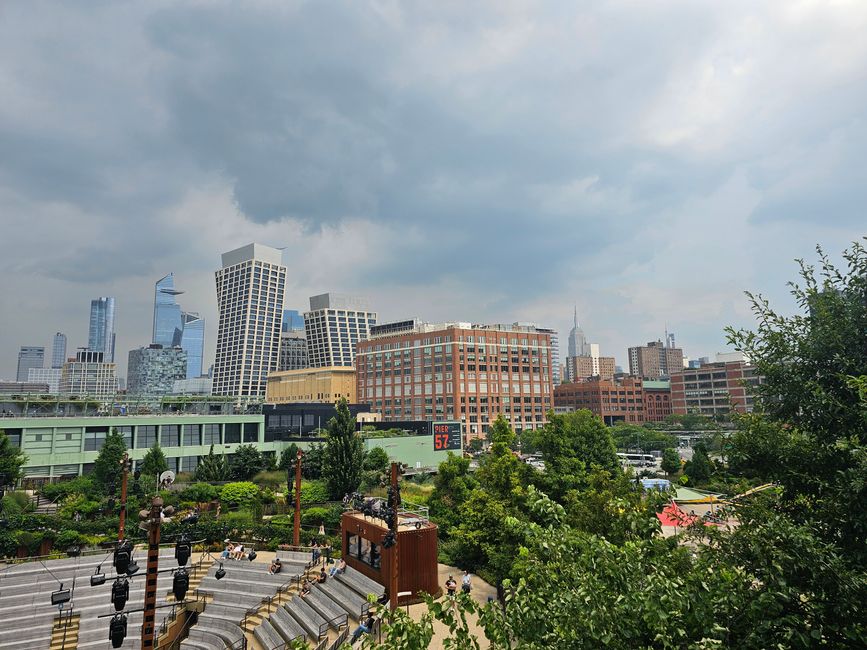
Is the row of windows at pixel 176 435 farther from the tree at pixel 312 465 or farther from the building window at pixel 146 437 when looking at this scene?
the tree at pixel 312 465

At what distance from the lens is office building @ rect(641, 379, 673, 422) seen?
545ft

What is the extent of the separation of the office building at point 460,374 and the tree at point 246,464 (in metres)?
66.3

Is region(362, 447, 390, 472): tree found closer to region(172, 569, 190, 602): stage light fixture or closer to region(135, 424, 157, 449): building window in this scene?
region(135, 424, 157, 449): building window

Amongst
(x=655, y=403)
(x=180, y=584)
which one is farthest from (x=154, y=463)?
(x=655, y=403)

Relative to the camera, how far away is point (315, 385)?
179375 millimetres

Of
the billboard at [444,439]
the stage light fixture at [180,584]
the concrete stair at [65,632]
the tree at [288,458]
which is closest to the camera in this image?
the stage light fixture at [180,584]

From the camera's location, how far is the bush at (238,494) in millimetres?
43650

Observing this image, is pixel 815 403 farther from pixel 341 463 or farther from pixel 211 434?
pixel 211 434

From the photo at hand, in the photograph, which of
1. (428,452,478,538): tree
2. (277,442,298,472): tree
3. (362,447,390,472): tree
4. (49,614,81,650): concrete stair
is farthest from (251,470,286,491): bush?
(49,614,81,650): concrete stair

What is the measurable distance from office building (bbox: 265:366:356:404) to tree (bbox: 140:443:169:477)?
381 feet

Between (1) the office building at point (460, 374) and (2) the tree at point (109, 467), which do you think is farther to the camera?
(1) the office building at point (460, 374)

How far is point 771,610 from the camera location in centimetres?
747

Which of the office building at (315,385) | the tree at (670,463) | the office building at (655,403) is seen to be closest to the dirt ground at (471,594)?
the tree at (670,463)

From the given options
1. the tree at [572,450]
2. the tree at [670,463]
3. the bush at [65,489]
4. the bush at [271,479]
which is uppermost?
the tree at [572,450]
